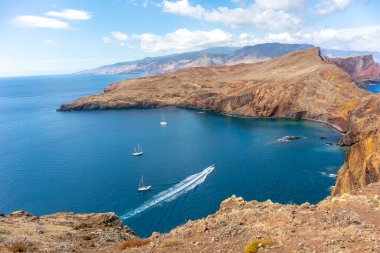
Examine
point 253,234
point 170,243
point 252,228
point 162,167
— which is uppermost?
point 253,234

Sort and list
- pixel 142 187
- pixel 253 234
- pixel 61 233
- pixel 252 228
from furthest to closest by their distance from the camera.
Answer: pixel 142 187 < pixel 61 233 < pixel 252 228 < pixel 253 234

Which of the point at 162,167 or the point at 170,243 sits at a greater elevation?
the point at 170,243

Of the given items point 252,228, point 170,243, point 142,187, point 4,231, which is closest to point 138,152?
point 142,187

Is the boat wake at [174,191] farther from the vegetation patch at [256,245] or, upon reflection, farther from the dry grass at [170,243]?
the vegetation patch at [256,245]

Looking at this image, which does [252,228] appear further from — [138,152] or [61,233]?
[138,152]

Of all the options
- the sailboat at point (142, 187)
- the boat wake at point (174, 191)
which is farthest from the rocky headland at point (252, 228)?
the sailboat at point (142, 187)

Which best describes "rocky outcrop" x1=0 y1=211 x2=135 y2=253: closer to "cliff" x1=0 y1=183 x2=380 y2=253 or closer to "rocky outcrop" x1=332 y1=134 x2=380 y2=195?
"cliff" x1=0 y1=183 x2=380 y2=253

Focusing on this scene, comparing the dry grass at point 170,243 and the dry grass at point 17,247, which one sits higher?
the dry grass at point 17,247
